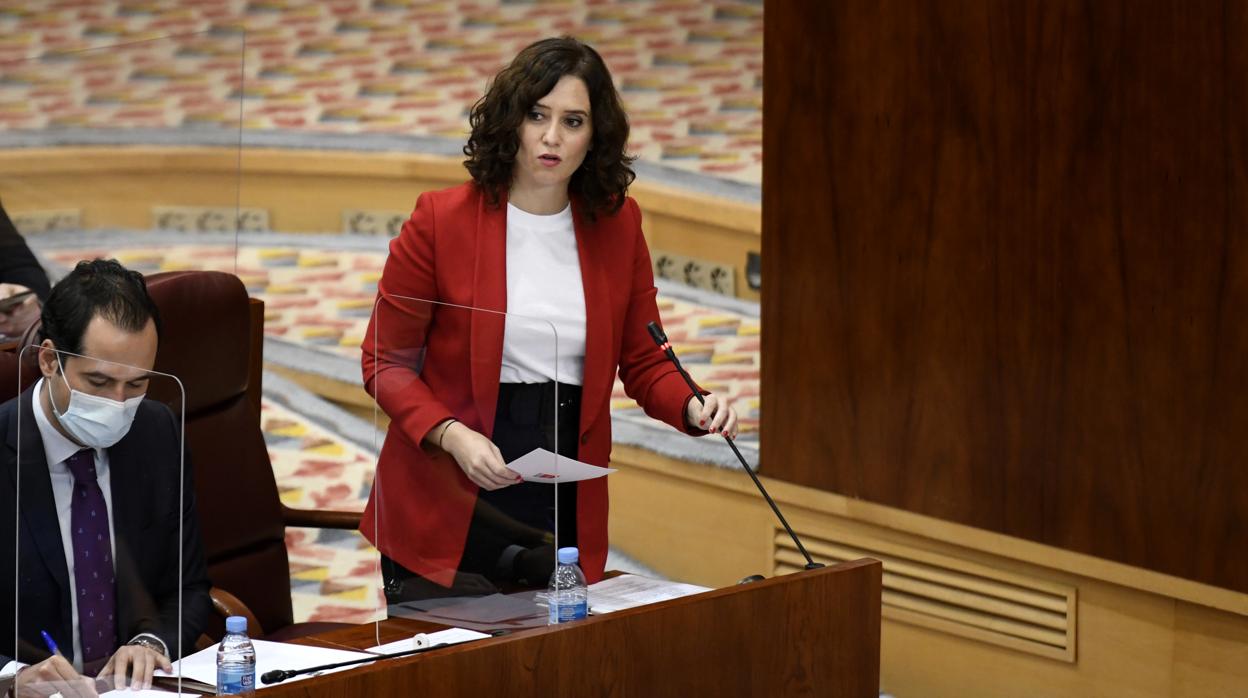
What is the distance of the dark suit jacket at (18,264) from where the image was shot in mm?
2766

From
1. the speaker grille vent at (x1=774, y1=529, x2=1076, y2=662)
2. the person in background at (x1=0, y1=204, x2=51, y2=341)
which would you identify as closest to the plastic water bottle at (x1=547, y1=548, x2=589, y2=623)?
the person in background at (x1=0, y1=204, x2=51, y2=341)

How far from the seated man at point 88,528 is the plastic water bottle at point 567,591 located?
416mm

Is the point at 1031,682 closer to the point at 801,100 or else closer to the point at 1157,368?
the point at 1157,368

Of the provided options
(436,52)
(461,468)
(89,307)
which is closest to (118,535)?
(89,307)

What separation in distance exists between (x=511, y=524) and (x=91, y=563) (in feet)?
1.54

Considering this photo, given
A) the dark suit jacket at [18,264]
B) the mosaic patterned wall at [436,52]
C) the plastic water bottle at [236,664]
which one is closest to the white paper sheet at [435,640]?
the plastic water bottle at [236,664]

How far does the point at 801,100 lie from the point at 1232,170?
2.95 feet

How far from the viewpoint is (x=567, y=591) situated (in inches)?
74.0

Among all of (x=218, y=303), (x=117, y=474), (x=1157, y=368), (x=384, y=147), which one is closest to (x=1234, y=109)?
(x=1157, y=368)

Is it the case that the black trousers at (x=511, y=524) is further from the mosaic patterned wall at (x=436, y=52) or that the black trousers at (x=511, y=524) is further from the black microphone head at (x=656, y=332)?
the mosaic patterned wall at (x=436, y=52)

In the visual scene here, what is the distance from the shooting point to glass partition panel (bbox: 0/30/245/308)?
321cm

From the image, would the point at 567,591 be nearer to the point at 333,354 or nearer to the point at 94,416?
the point at 94,416

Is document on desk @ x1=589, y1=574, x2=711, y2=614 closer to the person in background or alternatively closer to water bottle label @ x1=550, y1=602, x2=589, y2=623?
water bottle label @ x1=550, y1=602, x2=589, y2=623

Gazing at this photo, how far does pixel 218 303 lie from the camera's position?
94.7 inches
